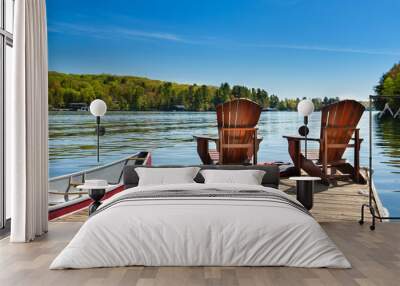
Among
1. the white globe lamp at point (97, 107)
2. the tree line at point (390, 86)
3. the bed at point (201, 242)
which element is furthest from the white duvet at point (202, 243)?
the tree line at point (390, 86)

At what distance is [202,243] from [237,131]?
2.98 metres

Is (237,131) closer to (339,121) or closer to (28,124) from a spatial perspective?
(339,121)

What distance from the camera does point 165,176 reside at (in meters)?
5.58

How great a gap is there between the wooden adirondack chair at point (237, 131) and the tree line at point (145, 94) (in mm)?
1412

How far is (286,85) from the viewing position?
26.6ft

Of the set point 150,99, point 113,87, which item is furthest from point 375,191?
point 113,87

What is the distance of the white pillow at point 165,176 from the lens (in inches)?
218

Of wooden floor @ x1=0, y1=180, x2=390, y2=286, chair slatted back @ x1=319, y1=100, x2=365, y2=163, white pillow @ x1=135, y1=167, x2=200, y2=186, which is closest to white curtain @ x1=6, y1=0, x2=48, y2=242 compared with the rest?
wooden floor @ x1=0, y1=180, x2=390, y2=286

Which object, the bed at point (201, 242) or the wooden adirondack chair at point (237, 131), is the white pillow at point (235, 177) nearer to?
A: the wooden adirondack chair at point (237, 131)

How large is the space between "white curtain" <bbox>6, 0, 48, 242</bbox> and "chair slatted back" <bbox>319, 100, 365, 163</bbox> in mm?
3549

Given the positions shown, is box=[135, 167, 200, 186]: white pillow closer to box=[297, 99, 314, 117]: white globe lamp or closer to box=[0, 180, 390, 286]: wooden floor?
box=[0, 180, 390, 286]: wooden floor

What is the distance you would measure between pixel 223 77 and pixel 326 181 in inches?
89.5

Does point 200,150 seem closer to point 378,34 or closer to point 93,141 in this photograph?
point 93,141

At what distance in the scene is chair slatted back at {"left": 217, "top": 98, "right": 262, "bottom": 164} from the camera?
259 inches
